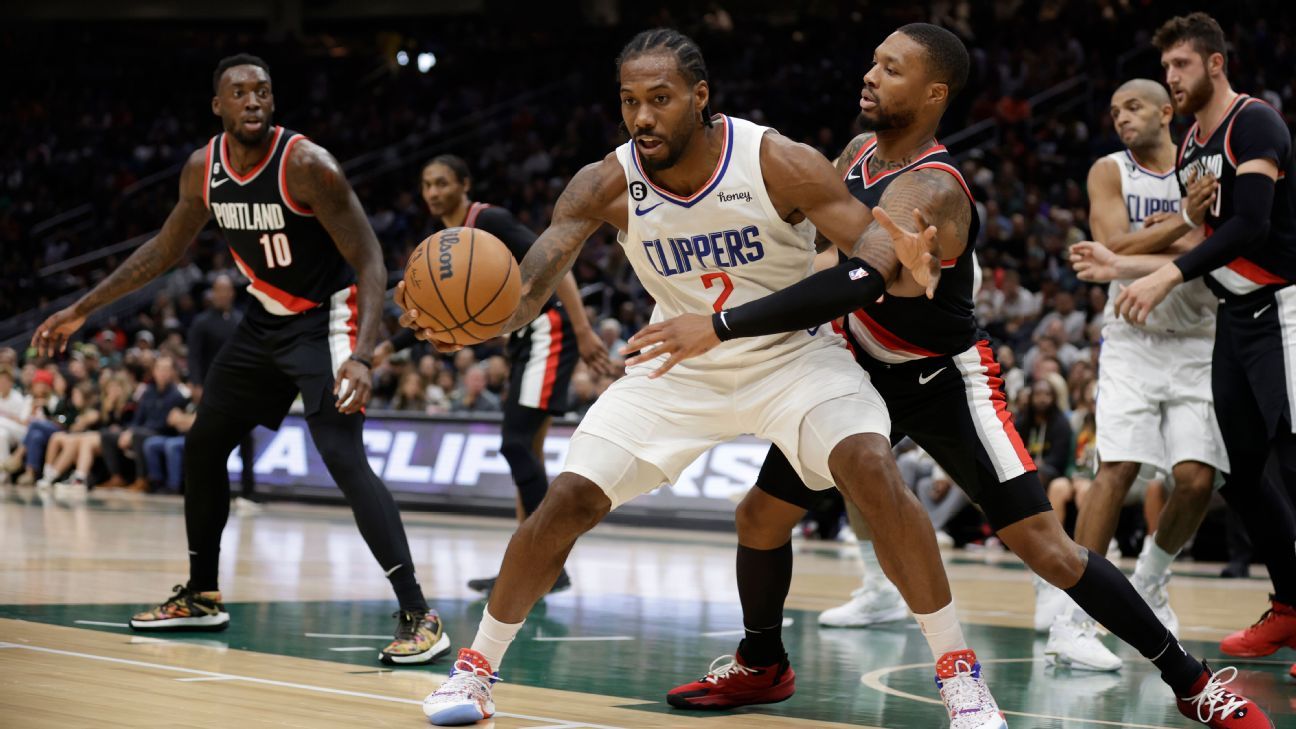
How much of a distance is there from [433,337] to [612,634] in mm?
2679

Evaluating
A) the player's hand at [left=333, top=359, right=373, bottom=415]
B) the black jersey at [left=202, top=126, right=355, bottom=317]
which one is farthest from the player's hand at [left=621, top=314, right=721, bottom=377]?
the black jersey at [left=202, top=126, right=355, bottom=317]

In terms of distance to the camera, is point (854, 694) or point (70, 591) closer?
point (854, 694)

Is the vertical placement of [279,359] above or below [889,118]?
below

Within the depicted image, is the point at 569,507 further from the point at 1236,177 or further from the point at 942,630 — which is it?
the point at 1236,177

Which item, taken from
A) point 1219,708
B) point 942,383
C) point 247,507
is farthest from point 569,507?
point 247,507

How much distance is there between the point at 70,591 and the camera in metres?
7.32

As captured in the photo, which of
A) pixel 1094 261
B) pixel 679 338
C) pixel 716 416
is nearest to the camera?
pixel 679 338

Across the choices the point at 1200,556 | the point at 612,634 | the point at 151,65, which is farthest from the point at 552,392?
the point at 151,65

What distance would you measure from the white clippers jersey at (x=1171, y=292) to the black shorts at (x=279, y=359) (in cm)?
315

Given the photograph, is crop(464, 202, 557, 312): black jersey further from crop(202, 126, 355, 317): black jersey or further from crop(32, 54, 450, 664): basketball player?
crop(202, 126, 355, 317): black jersey

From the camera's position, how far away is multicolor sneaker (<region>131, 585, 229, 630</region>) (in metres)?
6.06

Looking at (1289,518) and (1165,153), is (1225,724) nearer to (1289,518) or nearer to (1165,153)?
(1289,518)

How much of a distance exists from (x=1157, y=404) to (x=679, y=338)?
3009 millimetres

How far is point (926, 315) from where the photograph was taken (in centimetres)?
449
